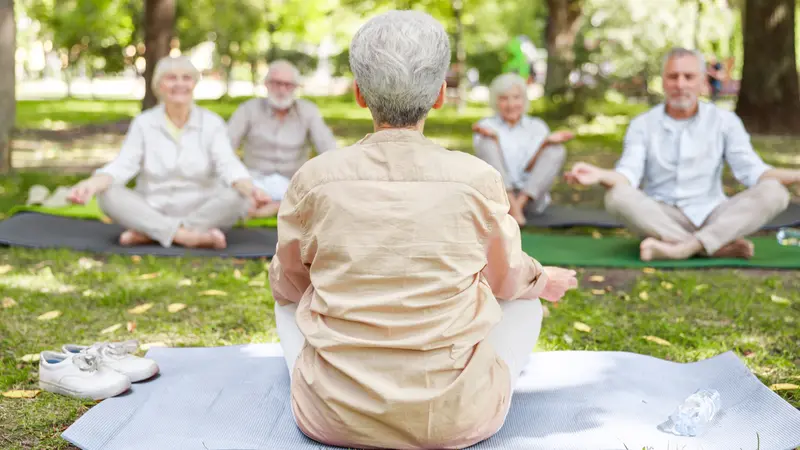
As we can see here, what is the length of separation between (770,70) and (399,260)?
1386 centimetres

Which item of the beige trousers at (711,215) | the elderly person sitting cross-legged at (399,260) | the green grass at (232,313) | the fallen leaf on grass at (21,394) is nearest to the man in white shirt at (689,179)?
the beige trousers at (711,215)

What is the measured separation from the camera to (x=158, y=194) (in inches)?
274

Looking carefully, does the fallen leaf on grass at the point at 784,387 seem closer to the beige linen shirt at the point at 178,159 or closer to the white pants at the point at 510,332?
the white pants at the point at 510,332

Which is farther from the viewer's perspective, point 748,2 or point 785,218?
point 748,2

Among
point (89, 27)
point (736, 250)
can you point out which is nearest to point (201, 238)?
point (736, 250)

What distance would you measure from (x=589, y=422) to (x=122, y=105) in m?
24.3

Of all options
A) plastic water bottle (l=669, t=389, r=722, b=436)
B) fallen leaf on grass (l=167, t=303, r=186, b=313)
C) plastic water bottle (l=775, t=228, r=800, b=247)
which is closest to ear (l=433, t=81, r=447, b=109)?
plastic water bottle (l=669, t=389, r=722, b=436)

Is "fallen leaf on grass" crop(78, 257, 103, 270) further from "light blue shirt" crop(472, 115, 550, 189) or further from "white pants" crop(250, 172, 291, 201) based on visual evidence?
"light blue shirt" crop(472, 115, 550, 189)

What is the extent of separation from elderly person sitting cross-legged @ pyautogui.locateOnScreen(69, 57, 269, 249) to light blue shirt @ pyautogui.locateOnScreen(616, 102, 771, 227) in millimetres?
2651

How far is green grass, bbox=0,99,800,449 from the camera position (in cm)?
414

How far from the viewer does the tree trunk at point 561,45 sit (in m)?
17.9

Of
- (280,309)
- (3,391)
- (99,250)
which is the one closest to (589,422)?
(280,309)

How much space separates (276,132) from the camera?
8.26m

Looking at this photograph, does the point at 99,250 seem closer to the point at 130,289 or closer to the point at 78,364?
the point at 130,289
